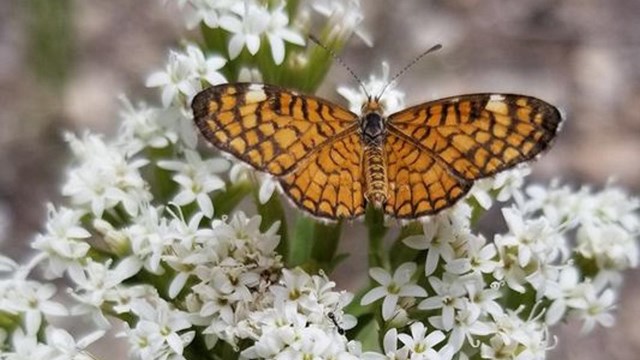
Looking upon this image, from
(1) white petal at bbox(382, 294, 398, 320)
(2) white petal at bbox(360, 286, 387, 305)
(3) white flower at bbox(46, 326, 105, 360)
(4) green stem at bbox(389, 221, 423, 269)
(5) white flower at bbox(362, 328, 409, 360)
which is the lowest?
(5) white flower at bbox(362, 328, 409, 360)

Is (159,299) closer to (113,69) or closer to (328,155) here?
(328,155)

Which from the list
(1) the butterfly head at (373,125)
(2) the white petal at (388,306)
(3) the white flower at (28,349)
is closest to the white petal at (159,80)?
(1) the butterfly head at (373,125)

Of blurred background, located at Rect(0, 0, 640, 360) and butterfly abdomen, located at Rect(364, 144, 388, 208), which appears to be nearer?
butterfly abdomen, located at Rect(364, 144, 388, 208)

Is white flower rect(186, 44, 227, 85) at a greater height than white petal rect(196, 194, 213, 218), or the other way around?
white flower rect(186, 44, 227, 85)

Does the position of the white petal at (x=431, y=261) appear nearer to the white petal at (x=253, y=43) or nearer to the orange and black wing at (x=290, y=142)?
the orange and black wing at (x=290, y=142)

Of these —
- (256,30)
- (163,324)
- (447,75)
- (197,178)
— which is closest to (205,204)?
(197,178)

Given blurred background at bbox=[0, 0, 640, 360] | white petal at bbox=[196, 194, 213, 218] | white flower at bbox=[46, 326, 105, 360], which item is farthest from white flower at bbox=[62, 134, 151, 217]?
blurred background at bbox=[0, 0, 640, 360]

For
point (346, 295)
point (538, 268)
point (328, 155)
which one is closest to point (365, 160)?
point (328, 155)

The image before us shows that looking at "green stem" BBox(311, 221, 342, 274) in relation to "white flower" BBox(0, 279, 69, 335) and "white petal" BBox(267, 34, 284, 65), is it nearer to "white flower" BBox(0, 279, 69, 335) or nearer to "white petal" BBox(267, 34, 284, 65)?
"white petal" BBox(267, 34, 284, 65)

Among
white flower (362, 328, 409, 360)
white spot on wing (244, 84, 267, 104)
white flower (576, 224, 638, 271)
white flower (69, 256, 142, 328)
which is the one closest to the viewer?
white spot on wing (244, 84, 267, 104)
